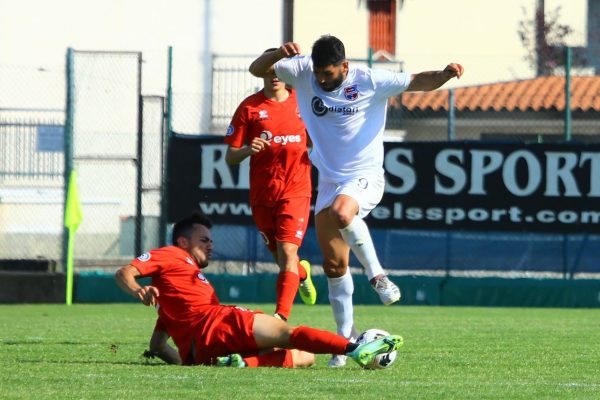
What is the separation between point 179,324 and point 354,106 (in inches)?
76.2

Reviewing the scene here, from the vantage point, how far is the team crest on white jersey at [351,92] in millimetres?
9430

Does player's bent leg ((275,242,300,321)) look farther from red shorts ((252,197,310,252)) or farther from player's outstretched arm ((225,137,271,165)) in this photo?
player's outstretched arm ((225,137,271,165))

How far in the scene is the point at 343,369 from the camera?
8.62m

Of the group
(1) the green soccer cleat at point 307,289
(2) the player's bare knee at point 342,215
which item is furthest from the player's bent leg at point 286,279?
(2) the player's bare knee at point 342,215

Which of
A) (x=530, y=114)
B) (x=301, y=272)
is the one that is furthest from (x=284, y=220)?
(x=530, y=114)

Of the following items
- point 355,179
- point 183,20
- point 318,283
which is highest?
point 183,20

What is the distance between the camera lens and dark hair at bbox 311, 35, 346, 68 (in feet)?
29.9

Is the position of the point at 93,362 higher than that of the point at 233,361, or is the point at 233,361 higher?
the point at 233,361

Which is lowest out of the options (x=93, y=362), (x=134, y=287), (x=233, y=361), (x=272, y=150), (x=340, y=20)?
(x=93, y=362)

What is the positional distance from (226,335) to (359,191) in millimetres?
1553

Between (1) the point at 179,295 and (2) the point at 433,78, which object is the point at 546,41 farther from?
(1) the point at 179,295

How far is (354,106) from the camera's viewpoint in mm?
9453

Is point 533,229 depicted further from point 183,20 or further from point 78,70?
point 183,20

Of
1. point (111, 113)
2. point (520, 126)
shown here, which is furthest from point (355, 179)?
point (520, 126)
